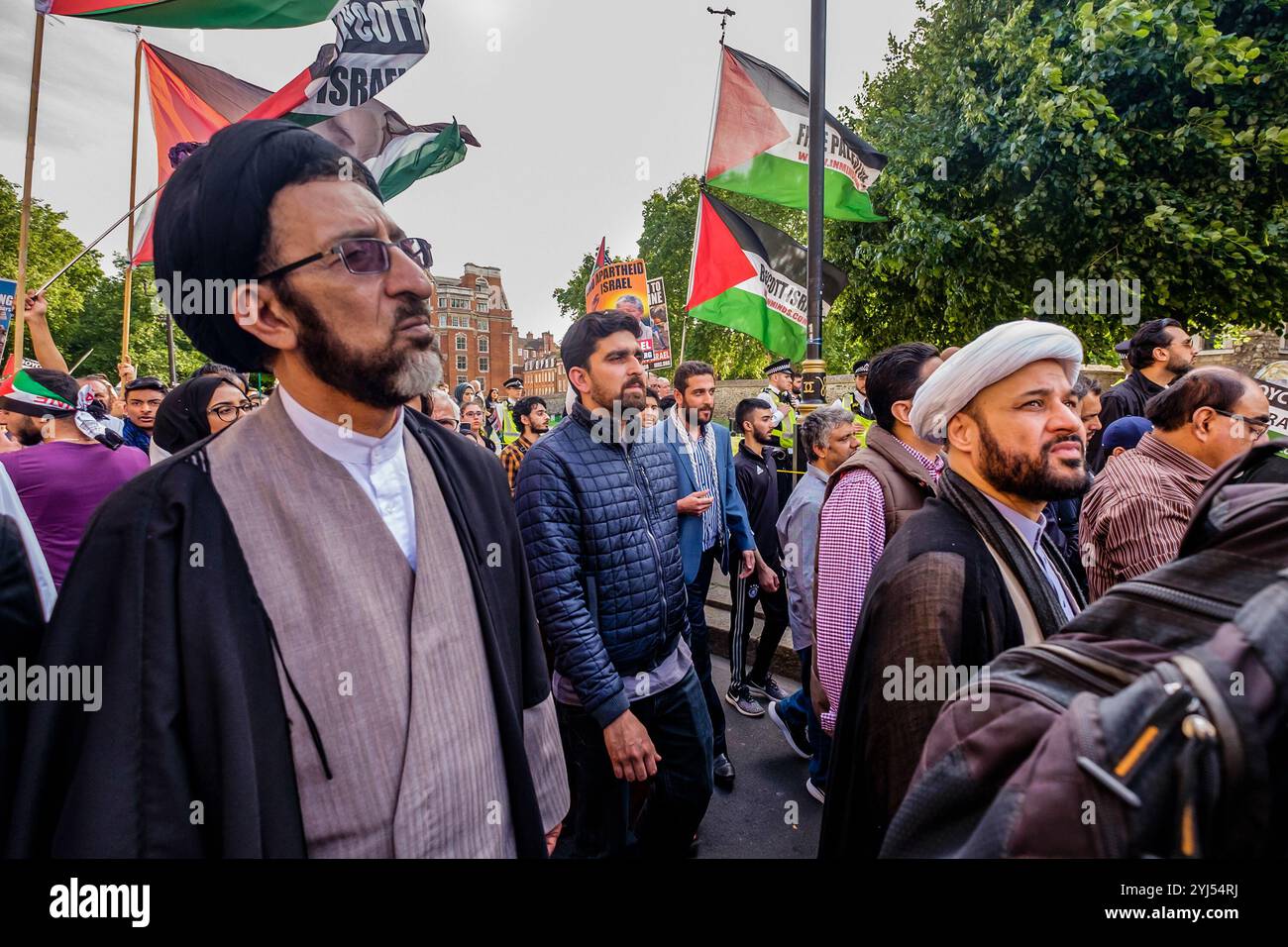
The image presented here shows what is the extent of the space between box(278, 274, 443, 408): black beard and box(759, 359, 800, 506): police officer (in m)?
4.63

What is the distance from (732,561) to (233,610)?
402cm

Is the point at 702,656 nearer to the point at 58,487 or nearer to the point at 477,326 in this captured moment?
the point at 58,487

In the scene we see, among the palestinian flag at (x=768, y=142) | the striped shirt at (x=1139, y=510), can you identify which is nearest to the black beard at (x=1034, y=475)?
the striped shirt at (x=1139, y=510)

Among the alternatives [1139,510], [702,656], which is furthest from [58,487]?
[1139,510]

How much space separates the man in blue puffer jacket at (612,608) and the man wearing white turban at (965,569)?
940mm

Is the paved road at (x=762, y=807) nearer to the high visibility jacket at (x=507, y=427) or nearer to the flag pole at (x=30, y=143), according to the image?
the flag pole at (x=30, y=143)

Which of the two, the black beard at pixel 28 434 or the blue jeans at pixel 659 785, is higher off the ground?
the black beard at pixel 28 434

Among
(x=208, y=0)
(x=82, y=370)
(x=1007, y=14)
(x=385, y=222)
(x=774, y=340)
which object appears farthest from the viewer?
(x=82, y=370)

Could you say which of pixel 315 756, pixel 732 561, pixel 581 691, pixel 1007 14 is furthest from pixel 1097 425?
pixel 1007 14

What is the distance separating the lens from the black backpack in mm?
651

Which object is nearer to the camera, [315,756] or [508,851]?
[315,756]

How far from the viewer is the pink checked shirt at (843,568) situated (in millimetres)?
2586

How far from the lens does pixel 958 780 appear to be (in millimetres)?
834
